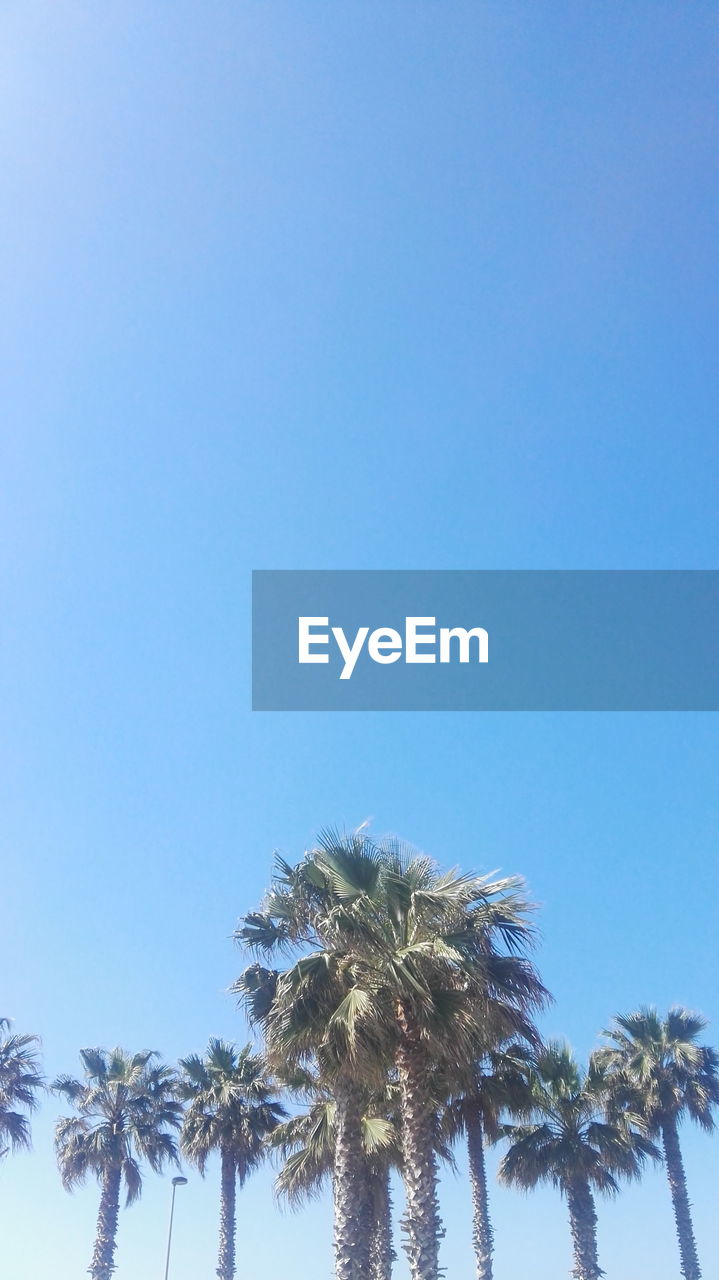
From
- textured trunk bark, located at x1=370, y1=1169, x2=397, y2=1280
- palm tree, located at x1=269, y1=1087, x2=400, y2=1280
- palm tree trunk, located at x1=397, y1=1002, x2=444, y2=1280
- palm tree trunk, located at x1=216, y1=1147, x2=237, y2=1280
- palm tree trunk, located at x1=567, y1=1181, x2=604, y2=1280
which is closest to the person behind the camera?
palm tree trunk, located at x1=397, y1=1002, x2=444, y2=1280

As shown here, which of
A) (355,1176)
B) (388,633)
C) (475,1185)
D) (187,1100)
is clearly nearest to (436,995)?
(355,1176)

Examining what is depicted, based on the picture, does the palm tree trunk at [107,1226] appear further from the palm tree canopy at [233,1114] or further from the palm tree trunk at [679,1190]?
the palm tree trunk at [679,1190]

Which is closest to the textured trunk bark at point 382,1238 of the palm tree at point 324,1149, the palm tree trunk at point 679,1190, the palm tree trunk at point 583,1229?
the palm tree at point 324,1149

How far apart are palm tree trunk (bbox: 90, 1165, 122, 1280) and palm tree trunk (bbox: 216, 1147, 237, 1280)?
3426mm

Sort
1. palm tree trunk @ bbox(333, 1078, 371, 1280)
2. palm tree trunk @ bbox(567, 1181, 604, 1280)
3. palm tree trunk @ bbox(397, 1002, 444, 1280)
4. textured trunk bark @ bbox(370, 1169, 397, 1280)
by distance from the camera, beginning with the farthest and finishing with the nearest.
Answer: palm tree trunk @ bbox(567, 1181, 604, 1280), textured trunk bark @ bbox(370, 1169, 397, 1280), palm tree trunk @ bbox(333, 1078, 371, 1280), palm tree trunk @ bbox(397, 1002, 444, 1280)

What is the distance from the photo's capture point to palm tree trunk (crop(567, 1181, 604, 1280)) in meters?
25.2

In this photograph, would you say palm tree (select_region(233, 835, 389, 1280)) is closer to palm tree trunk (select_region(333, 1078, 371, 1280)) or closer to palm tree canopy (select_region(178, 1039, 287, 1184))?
palm tree trunk (select_region(333, 1078, 371, 1280))

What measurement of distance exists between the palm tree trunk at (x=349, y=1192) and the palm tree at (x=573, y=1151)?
9349mm

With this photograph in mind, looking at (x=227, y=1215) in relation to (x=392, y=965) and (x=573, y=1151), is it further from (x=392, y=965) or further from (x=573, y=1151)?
(x=392, y=965)

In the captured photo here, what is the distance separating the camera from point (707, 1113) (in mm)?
29797

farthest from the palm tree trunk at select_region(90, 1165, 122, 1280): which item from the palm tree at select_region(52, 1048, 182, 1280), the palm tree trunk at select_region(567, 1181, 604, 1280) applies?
the palm tree trunk at select_region(567, 1181, 604, 1280)

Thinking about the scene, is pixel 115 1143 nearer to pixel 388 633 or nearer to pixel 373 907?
pixel 373 907

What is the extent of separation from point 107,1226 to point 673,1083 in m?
18.7

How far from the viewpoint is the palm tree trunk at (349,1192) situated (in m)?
15.9
